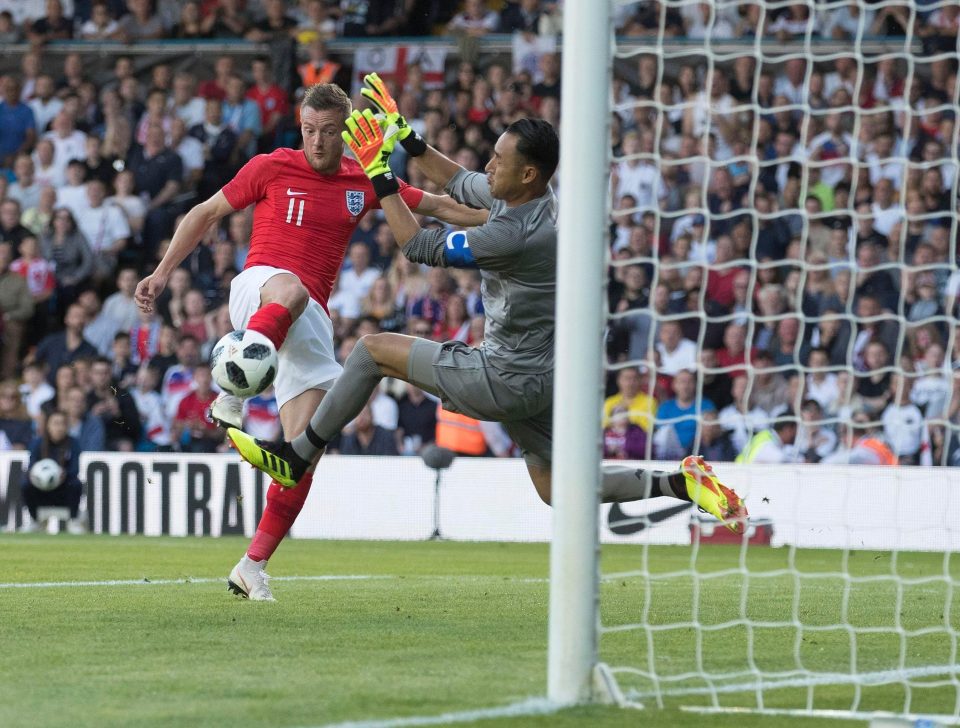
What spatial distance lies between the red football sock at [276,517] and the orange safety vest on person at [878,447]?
7134mm

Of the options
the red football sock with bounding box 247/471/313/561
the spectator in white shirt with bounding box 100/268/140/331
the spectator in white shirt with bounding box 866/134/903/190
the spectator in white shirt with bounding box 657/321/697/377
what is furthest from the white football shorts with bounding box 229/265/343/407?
the spectator in white shirt with bounding box 100/268/140/331

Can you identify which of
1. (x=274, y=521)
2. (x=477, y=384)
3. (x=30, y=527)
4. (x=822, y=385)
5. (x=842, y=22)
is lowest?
(x=30, y=527)

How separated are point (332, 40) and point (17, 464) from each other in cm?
651

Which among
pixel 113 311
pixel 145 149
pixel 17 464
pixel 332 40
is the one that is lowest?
pixel 17 464

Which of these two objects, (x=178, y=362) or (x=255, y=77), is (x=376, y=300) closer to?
(x=178, y=362)

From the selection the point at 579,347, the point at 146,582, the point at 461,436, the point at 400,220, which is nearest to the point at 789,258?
the point at 461,436

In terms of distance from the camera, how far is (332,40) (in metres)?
17.9

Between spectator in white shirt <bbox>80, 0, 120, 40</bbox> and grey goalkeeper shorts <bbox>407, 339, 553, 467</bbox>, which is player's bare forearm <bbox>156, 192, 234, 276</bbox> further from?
spectator in white shirt <bbox>80, 0, 120, 40</bbox>

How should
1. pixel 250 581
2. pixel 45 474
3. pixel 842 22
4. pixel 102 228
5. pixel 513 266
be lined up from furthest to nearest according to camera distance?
pixel 102 228, pixel 842 22, pixel 45 474, pixel 250 581, pixel 513 266

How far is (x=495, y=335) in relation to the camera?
6.08m

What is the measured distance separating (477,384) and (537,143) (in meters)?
0.97

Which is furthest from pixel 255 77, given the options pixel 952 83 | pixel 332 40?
pixel 952 83

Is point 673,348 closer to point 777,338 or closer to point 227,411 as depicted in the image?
point 777,338

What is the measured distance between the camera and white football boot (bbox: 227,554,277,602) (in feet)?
22.9
